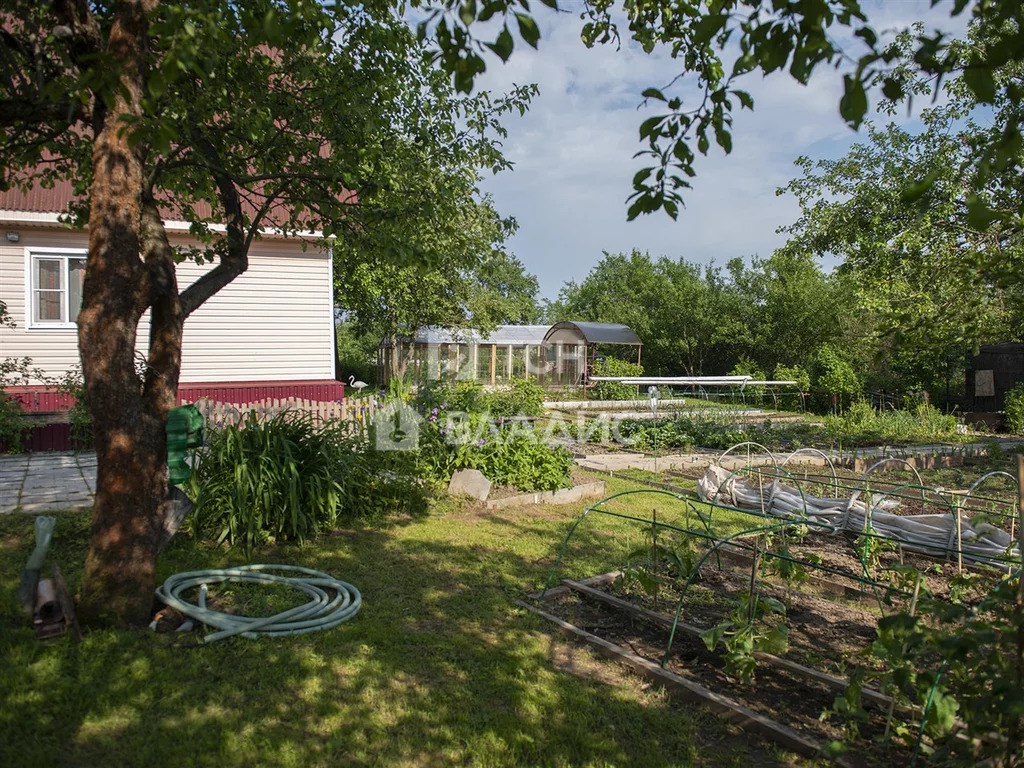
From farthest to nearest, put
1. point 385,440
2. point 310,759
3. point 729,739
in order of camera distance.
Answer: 1. point 385,440
2. point 729,739
3. point 310,759

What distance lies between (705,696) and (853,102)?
2.86m

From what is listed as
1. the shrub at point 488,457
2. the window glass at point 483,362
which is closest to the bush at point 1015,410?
the shrub at point 488,457

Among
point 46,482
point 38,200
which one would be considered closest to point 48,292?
point 38,200

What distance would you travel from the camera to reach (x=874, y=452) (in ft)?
41.4

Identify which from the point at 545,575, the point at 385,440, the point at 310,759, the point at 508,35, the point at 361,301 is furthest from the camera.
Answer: the point at 361,301

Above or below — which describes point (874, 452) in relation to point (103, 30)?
below

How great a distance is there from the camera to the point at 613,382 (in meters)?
26.3

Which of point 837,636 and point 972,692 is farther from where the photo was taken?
point 837,636

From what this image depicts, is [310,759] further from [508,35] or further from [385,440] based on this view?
[385,440]

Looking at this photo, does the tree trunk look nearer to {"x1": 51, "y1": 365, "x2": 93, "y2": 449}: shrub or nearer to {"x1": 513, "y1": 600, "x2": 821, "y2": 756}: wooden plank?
{"x1": 513, "y1": 600, "x2": 821, "y2": 756}: wooden plank

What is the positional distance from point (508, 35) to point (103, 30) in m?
4.23

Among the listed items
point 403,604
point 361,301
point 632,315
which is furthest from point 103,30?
point 632,315

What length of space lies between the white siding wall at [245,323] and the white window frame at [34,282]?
0.17 ft

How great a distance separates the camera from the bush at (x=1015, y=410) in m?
16.4
